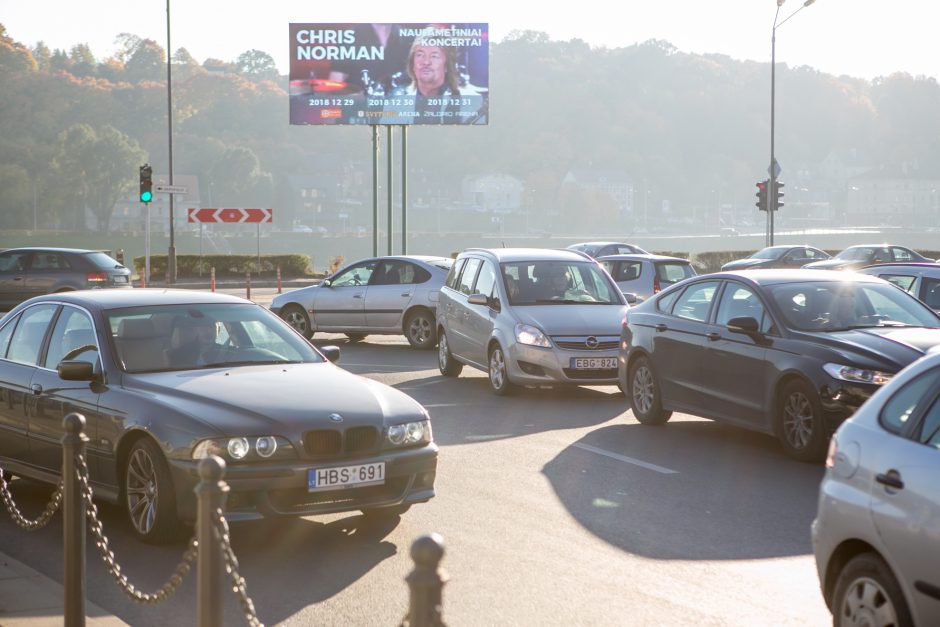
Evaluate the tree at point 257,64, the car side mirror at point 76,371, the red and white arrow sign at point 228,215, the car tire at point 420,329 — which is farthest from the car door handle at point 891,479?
the tree at point 257,64

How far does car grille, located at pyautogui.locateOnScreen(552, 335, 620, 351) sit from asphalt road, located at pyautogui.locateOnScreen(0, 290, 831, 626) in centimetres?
279

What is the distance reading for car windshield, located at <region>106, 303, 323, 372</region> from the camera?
7.78m

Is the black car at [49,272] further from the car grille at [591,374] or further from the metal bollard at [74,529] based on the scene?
the metal bollard at [74,529]

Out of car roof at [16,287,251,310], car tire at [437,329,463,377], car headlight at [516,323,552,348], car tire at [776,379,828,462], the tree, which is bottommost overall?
car tire at [437,329,463,377]

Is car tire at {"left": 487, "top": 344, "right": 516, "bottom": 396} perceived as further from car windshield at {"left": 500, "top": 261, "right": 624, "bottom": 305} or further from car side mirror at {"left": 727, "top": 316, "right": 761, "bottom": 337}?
car side mirror at {"left": 727, "top": 316, "right": 761, "bottom": 337}

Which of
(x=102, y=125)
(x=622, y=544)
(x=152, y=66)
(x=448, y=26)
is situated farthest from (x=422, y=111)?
(x=152, y=66)

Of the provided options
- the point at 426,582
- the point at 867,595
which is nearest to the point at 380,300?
the point at 867,595

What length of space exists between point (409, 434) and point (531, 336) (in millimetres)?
6874

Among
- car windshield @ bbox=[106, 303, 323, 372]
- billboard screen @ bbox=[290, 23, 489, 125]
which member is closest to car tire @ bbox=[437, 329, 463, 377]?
car windshield @ bbox=[106, 303, 323, 372]

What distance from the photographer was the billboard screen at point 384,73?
1761 inches

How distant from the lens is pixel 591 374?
1378 cm

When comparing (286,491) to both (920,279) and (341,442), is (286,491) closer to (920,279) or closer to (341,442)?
(341,442)

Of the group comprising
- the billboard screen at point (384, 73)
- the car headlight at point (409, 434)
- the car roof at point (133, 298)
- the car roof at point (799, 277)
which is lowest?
the car headlight at point (409, 434)

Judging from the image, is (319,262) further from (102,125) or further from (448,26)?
(448,26)
